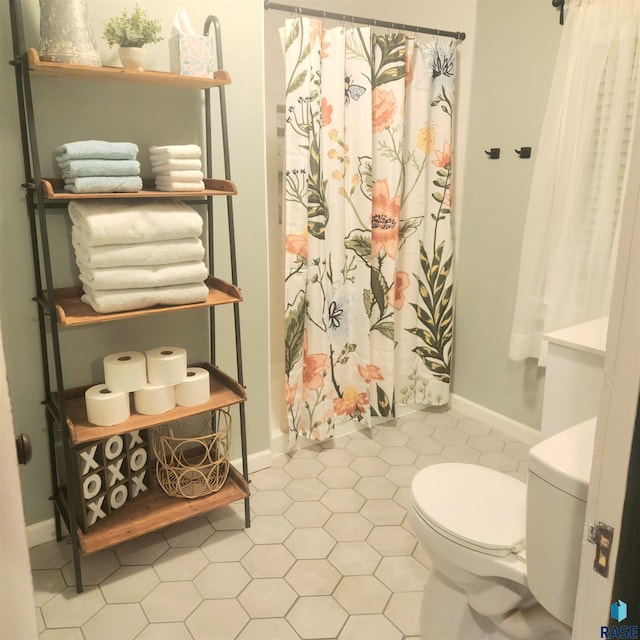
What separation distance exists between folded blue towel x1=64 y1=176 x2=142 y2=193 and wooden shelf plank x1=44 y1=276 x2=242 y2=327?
0.35 metres

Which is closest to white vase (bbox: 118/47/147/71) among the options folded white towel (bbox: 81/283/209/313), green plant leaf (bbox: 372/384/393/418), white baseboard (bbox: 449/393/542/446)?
folded white towel (bbox: 81/283/209/313)

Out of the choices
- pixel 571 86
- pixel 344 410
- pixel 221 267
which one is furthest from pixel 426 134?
pixel 344 410

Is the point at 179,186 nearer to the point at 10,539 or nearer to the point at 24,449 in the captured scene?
the point at 24,449

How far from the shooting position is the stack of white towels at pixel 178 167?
5.77 ft

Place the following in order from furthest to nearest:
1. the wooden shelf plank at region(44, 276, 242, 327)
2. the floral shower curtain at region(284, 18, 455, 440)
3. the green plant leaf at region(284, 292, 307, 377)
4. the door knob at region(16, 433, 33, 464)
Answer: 1. the green plant leaf at region(284, 292, 307, 377)
2. the floral shower curtain at region(284, 18, 455, 440)
3. the wooden shelf plank at region(44, 276, 242, 327)
4. the door knob at region(16, 433, 33, 464)

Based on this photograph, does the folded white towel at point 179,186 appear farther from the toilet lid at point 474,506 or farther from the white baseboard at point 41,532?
the white baseboard at point 41,532

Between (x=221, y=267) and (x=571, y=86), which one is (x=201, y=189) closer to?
(x=221, y=267)

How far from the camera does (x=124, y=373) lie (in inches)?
70.8

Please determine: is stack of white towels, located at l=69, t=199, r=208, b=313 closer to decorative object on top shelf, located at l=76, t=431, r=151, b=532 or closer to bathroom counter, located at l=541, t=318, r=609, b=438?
decorative object on top shelf, located at l=76, t=431, r=151, b=532

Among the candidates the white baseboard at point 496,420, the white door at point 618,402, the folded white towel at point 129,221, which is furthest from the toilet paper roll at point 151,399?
the white baseboard at point 496,420

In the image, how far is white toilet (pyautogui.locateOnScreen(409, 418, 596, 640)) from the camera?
113 centimetres

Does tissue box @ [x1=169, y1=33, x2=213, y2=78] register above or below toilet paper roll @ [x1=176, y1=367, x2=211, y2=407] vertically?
above

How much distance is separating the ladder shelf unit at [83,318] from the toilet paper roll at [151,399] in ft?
0.08

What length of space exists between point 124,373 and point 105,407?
121 millimetres
